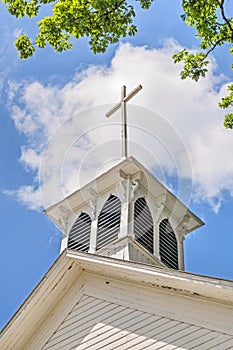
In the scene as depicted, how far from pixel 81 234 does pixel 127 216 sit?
1.62 meters

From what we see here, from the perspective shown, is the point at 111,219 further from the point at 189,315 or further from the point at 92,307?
the point at 189,315

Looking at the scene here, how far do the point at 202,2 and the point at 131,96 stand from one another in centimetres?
833

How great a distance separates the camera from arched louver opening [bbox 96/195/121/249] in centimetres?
1379

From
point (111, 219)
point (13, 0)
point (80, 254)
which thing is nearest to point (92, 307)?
point (80, 254)

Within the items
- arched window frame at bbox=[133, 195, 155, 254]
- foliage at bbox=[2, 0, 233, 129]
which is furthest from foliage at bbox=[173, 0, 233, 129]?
arched window frame at bbox=[133, 195, 155, 254]

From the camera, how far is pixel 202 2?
369 inches

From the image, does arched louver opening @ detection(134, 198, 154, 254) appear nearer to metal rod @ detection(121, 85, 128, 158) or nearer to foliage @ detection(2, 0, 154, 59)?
metal rod @ detection(121, 85, 128, 158)

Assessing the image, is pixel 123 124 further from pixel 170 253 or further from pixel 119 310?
pixel 119 310

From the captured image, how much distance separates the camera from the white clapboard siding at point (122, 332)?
26.7 feet

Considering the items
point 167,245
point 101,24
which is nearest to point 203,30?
point 101,24

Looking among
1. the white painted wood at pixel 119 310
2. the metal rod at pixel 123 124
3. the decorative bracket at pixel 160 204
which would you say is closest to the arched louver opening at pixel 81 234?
the decorative bracket at pixel 160 204

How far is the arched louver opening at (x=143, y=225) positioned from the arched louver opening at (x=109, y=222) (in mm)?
463

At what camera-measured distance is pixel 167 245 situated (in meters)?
14.8

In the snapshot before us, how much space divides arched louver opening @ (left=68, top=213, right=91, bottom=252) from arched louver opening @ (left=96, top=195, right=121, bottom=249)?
1.39 ft
